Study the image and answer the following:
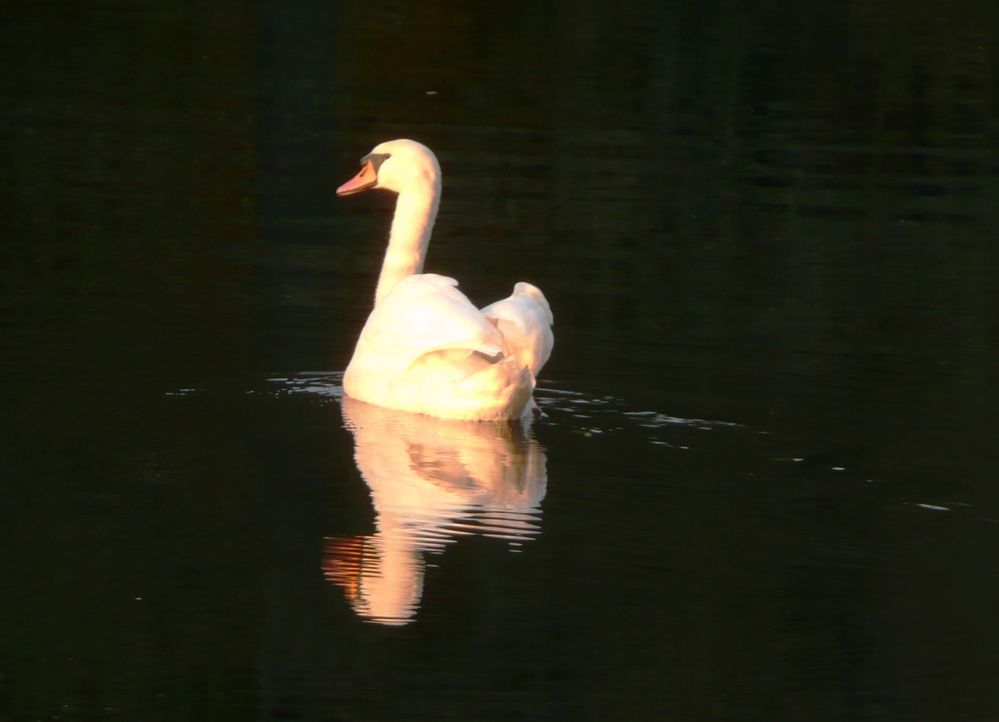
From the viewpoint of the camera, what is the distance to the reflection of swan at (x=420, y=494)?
23.0 feet

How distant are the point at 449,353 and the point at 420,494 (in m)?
1.32

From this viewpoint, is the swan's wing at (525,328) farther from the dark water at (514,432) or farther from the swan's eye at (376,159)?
the swan's eye at (376,159)

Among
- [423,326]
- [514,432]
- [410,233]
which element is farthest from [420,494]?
[410,233]

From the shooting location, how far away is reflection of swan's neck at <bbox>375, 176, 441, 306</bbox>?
35.7 ft

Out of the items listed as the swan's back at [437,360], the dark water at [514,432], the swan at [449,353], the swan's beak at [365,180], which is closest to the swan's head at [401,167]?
the swan's beak at [365,180]

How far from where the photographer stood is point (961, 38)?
28.1 m

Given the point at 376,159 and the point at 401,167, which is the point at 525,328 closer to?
the point at 401,167

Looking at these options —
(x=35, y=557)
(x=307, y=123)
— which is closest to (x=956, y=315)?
(x=35, y=557)

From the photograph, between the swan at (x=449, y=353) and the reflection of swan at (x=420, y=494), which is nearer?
the reflection of swan at (x=420, y=494)

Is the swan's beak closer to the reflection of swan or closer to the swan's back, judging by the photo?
the swan's back

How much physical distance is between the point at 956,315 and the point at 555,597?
5.76 m

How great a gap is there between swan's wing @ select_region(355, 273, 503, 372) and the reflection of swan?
298mm

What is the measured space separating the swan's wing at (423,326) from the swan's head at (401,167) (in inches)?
53.3

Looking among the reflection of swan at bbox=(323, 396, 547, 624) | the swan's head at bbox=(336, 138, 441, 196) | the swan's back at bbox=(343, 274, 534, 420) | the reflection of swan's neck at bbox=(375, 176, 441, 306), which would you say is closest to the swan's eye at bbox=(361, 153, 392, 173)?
the swan's head at bbox=(336, 138, 441, 196)
